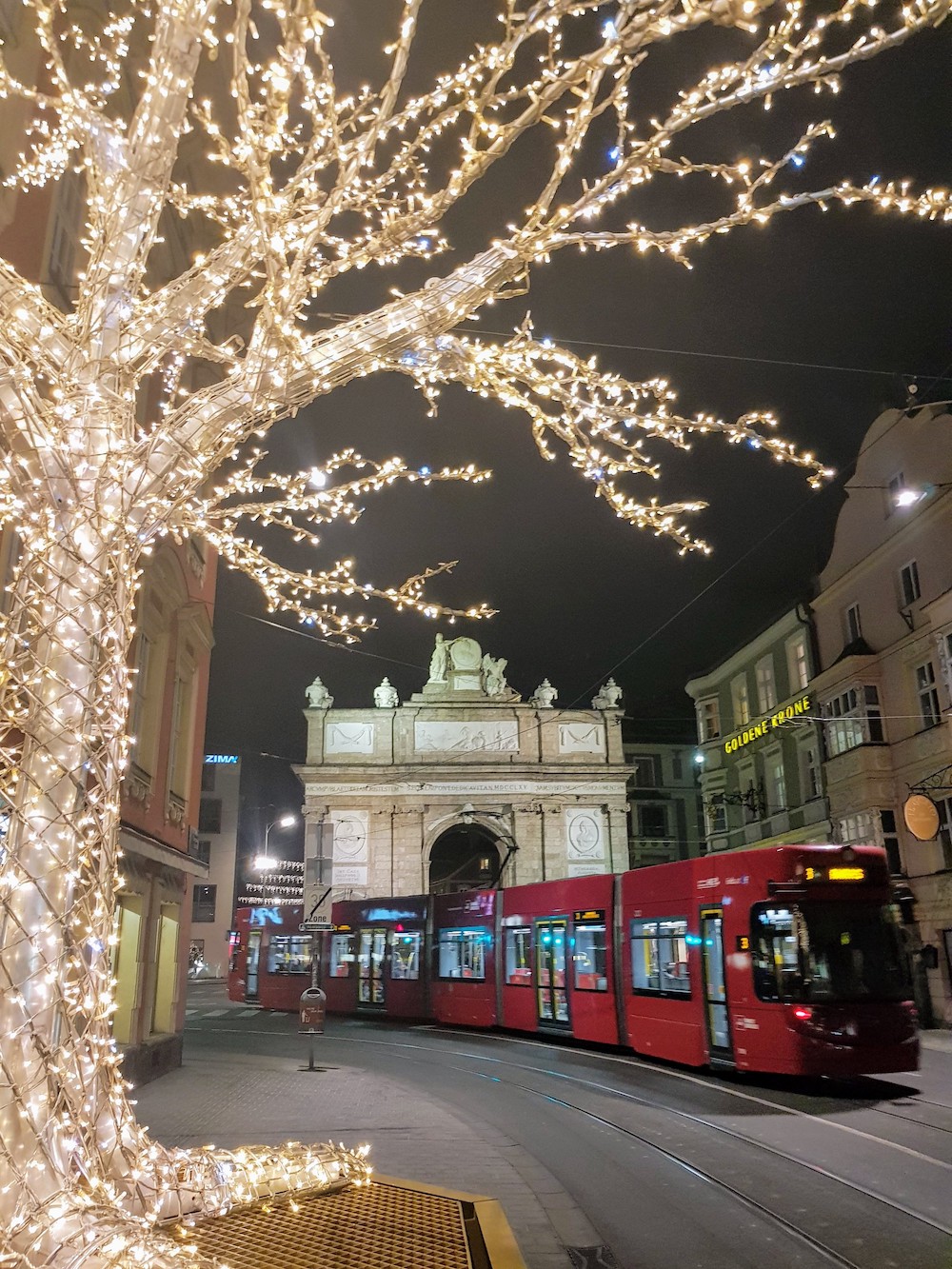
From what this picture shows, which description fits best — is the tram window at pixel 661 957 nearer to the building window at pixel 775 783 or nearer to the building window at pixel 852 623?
the building window at pixel 852 623

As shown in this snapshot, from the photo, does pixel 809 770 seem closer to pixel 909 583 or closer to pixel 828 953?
pixel 909 583

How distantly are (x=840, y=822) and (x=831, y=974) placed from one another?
17.1 metres

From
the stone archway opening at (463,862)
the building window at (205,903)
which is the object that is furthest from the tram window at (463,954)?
the building window at (205,903)

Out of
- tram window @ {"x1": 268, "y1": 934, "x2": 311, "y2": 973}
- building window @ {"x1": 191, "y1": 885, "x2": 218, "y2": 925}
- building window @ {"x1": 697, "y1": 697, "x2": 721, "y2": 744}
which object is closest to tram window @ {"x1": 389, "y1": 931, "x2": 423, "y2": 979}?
tram window @ {"x1": 268, "y1": 934, "x2": 311, "y2": 973}

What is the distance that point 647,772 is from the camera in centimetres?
5588

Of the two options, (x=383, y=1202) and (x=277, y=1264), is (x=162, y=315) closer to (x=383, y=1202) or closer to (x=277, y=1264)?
(x=277, y=1264)

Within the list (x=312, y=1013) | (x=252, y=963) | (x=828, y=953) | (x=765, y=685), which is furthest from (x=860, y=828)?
(x=252, y=963)

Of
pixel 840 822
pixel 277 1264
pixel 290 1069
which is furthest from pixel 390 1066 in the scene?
pixel 840 822

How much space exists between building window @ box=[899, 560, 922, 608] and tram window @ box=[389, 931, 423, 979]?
15.3 metres

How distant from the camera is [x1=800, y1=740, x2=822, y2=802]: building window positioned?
29.6m

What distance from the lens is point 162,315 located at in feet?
16.6

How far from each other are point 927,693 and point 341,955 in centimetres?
1673

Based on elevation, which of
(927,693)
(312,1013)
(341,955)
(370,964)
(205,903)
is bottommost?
(312,1013)

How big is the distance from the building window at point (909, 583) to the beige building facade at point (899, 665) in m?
0.03
